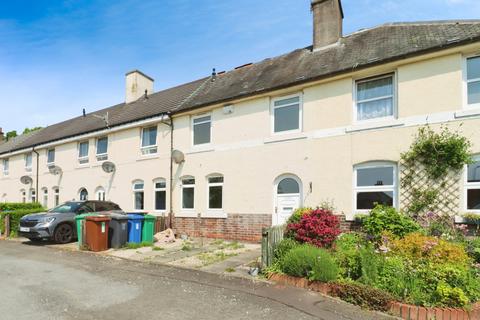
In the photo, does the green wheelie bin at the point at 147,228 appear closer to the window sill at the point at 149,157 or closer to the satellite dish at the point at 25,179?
the window sill at the point at 149,157

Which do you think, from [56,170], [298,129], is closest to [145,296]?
[298,129]

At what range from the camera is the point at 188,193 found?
15305 mm

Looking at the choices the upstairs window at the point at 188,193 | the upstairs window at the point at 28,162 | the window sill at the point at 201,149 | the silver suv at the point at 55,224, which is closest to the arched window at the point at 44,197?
the upstairs window at the point at 28,162

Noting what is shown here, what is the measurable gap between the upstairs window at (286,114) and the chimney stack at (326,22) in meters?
3.34

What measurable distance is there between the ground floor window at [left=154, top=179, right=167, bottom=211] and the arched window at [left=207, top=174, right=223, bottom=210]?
105 inches

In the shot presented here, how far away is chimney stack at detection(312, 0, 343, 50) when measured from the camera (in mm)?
14102

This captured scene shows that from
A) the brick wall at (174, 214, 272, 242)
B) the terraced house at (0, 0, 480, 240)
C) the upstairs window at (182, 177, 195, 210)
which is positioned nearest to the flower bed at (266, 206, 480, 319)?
the terraced house at (0, 0, 480, 240)

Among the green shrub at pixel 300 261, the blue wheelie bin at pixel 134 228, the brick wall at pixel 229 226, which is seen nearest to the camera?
the green shrub at pixel 300 261

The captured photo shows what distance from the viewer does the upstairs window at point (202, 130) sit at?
15006 millimetres

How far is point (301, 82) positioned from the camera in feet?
39.9

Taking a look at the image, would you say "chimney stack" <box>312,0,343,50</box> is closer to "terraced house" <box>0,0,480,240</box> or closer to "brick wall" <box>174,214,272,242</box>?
"terraced house" <box>0,0,480,240</box>

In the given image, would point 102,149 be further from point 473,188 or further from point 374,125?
point 473,188

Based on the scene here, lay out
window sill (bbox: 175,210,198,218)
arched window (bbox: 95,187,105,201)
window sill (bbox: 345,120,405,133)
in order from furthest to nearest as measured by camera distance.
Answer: arched window (bbox: 95,187,105,201) → window sill (bbox: 175,210,198,218) → window sill (bbox: 345,120,405,133)

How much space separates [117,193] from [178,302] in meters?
13.2
